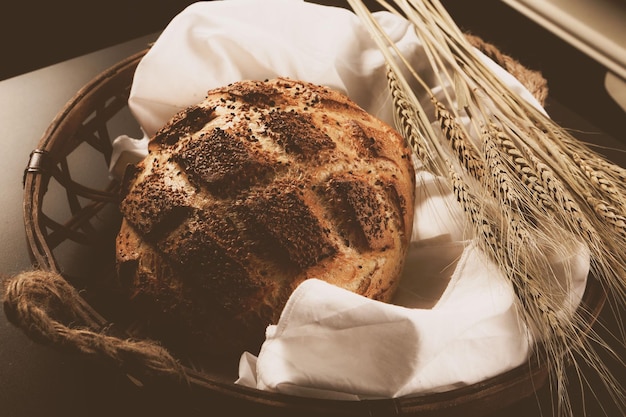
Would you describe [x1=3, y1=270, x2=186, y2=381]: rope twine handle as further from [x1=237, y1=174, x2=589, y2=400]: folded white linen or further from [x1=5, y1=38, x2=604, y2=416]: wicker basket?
[x1=237, y1=174, x2=589, y2=400]: folded white linen

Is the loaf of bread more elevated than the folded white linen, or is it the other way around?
the loaf of bread

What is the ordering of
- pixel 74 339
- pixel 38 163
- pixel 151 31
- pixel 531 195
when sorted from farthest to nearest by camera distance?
1. pixel 151 31
2. pixel 38 163
3. pixel 531 195
4. pixel 74 339

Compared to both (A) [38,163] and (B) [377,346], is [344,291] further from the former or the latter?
(A) [38,163]

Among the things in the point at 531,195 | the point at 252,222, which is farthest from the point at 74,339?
the point at 531,195

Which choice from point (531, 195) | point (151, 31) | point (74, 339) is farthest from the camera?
point (151, 31)

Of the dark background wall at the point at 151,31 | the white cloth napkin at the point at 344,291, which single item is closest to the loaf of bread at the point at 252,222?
the white cloth napkin at the point at 344,291

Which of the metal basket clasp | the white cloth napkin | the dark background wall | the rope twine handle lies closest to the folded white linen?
the white cloth napkin
